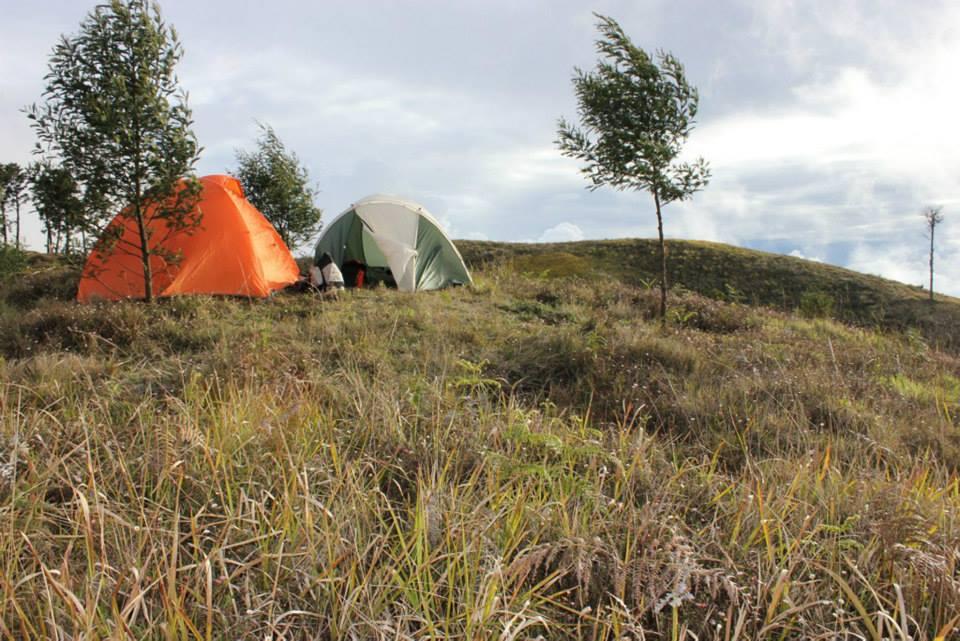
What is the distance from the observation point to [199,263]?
12227 mm

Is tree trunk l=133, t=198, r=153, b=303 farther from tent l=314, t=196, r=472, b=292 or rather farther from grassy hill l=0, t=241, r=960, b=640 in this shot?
grassy hill l=0, t=241, r=960, b=640

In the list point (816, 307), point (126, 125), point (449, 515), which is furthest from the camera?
point (816, 307)

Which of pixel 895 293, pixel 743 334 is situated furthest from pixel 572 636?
pixel 895 293

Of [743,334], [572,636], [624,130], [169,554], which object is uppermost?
[624,130]

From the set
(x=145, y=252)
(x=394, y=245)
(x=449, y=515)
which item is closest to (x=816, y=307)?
(x=394, y=245)

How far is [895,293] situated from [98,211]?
31.4 m

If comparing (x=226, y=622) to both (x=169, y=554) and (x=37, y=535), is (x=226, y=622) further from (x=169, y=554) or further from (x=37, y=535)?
(x=37, y=535)

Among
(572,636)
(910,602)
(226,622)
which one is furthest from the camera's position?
(910,602)

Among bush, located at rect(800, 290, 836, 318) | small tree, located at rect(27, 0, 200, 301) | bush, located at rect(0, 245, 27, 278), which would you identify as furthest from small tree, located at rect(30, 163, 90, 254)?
bush, located at rect(800, 290, 836, 318)

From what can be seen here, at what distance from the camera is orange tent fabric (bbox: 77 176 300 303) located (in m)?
12.0

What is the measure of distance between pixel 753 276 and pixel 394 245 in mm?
20283

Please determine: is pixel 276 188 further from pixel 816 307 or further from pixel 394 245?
pixel 816 307

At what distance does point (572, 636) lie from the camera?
2.09 m

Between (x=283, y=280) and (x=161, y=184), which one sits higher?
(x=161, y=184)
